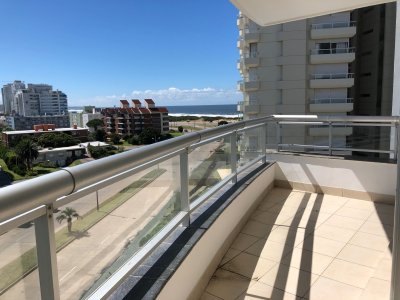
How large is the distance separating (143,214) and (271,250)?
1.73m

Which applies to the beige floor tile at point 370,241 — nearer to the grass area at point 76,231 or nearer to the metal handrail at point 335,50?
the grass area at point 76,231

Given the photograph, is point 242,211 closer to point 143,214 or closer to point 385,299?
point 385,299

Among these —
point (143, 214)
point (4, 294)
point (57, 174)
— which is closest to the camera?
point (4, 294)

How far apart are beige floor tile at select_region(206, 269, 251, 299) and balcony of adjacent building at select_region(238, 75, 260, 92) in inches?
1527

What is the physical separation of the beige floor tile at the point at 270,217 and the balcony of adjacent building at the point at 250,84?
122 ft

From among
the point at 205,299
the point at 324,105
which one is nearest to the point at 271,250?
the point at 205,299

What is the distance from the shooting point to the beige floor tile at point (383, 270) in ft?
8.85

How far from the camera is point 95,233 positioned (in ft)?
5.14

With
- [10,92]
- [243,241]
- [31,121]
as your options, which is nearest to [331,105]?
[243,241]

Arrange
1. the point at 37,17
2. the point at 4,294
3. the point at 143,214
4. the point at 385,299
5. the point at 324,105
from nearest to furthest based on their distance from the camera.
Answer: the point at 4,294, the point at 143,214, the point at 385,299, the point at 324,105, the point at 37,17

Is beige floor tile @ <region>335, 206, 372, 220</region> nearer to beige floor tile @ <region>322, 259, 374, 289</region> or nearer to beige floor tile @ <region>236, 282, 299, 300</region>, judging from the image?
beige floor tile @ <region>322, 259, 374, 289</region>

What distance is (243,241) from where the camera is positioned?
345 centimetres

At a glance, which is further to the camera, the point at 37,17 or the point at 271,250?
the point at 37,17

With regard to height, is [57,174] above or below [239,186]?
above
